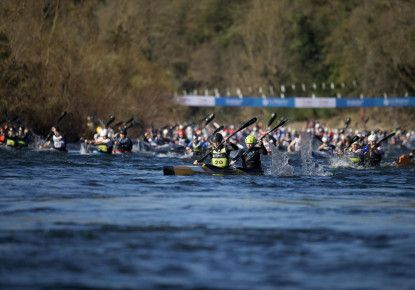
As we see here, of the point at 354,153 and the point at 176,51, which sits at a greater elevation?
the point at 176,51

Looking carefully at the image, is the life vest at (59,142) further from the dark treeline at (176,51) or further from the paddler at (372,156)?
the dark treeline at (176,51)

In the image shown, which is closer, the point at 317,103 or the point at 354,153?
the point at 354,153

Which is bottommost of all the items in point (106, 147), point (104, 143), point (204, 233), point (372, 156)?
point (204, 233)

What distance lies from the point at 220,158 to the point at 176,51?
296ft

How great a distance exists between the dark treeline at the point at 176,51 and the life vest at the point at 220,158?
2622 cm

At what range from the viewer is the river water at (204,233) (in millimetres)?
11398

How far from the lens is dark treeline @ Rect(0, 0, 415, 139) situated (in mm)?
54469

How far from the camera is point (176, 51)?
115m

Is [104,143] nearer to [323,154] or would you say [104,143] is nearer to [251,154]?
[323,154]

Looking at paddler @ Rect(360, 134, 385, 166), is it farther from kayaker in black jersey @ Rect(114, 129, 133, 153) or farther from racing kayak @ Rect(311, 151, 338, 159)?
kayaker in black jersey @ Rect(114, 129, 133, 153)

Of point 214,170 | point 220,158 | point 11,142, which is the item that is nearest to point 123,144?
point 11,142

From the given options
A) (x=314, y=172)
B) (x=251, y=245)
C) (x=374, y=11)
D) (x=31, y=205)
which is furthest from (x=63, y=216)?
(x=374, y=11)

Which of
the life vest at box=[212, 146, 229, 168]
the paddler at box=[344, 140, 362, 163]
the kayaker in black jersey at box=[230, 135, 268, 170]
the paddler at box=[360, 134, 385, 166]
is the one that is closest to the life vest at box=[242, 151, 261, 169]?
the kayaker in black jersey at box=[230, 135, 268, 170]

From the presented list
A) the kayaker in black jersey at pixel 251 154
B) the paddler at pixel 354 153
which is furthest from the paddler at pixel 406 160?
the kayaker in black jersey at pixel 251 154
